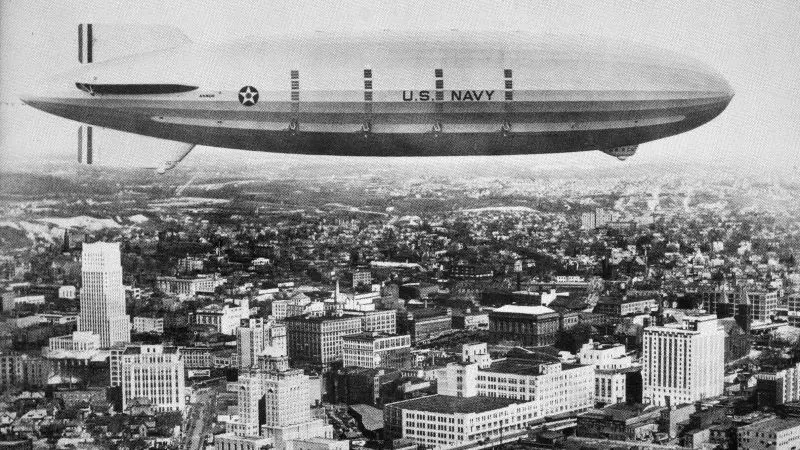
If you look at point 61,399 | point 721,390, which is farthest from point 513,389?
point 61,399

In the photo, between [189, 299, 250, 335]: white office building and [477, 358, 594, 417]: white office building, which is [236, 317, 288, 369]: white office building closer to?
[189, 299, 250, 335]: white office building

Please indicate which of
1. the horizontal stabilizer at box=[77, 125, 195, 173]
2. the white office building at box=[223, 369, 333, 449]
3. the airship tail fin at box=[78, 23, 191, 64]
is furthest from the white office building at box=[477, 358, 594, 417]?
the airship tail fin at box=[78, 23, 191, 64]

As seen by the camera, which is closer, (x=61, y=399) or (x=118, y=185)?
(x=61, y=399)

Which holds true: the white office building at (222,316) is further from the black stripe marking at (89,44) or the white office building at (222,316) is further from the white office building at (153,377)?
the black stripe marking at (89,44)

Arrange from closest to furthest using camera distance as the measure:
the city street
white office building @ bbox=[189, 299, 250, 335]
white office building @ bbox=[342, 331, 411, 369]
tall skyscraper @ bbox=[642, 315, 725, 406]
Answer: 1. the city street
2. tall skyscraper @ bbox=[642, 315, 725, 406]
3. white office building @ bbox=[342, 331, 411, 369]
4. white office building @ bbox=[189, 299, 250, 335]

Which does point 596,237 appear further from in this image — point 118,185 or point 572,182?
point 118,185

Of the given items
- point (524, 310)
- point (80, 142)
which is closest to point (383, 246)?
point (524, 310)
